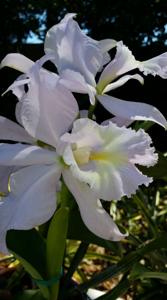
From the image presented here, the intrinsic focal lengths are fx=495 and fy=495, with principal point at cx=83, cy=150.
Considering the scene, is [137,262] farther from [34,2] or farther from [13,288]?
[34,2]

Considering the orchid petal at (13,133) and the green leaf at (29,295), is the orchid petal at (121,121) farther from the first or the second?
the green leaf at (29,295)

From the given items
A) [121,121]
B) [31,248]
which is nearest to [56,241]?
[31,248]

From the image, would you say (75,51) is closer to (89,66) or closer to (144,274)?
(89,66)

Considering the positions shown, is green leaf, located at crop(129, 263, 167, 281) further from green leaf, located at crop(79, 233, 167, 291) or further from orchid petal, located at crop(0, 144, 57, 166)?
orchid petal, located at crop(0, 144, 57, 166)

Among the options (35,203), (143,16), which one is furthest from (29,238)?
(143,16)

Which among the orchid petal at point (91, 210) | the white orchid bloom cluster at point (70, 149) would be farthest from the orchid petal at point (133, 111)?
the orchid petal at point (91, 210)

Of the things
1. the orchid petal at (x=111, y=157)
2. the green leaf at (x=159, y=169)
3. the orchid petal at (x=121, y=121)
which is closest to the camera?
the orchid petal at (x=111, y=157)

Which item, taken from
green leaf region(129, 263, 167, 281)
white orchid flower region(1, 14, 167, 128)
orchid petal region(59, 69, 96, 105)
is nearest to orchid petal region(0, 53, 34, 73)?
white orchid flower region(1, 14, 167, 128)
